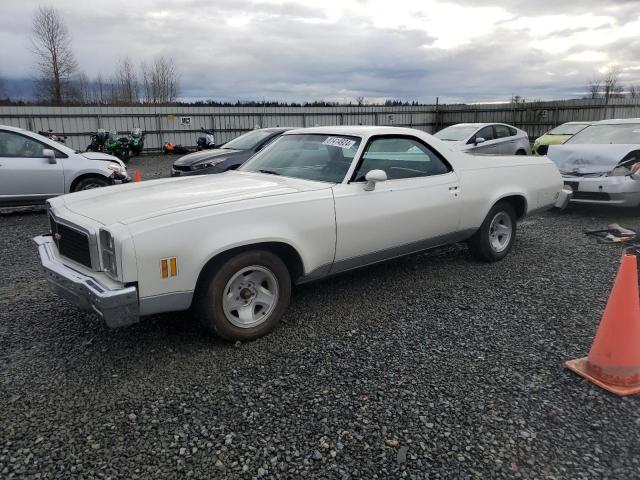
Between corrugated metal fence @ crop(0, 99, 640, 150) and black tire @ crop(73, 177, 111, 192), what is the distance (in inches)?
513

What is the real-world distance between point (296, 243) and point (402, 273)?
1891 millimetres

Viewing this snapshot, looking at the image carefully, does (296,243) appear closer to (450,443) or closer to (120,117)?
(450,443)

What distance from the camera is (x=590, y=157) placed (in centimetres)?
816

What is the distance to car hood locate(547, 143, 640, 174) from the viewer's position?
791 cm

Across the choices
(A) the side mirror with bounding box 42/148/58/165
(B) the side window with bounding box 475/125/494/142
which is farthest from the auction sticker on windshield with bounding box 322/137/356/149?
(B) the side window with bounding box 475/125/494/142

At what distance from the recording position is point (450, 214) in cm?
482

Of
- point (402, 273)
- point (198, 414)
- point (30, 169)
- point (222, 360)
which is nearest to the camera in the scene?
point (198, 414)

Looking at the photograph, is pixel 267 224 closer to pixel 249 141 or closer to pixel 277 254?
pixel 277 254

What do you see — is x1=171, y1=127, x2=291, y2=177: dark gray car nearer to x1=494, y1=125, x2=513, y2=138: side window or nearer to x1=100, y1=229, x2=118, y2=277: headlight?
x1=100, y1=229, x2=118, y2=277: headlight

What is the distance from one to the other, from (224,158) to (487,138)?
7.64 meters

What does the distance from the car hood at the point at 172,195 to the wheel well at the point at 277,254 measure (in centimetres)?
36

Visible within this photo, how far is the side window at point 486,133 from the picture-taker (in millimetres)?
13391

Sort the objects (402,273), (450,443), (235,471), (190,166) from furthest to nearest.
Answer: (190,166) < (402,273) < (450,443) < (235,471)

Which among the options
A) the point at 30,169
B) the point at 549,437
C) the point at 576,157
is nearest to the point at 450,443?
the point at 549,437
